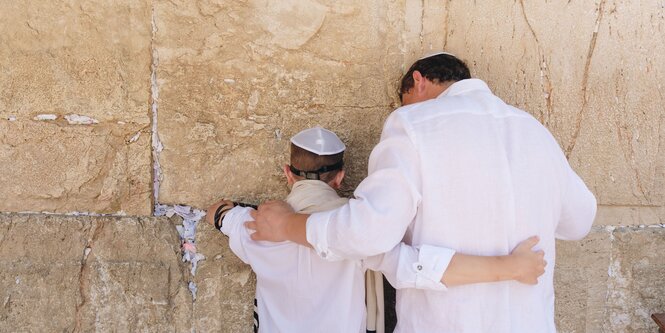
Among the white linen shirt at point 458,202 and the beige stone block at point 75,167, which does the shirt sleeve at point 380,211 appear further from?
the beige stone block at point 75,167

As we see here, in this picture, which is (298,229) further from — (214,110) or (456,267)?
(214,110)

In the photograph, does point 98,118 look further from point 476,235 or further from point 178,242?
point 476,235

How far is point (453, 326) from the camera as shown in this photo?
6.62 ft

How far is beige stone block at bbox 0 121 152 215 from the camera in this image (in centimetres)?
267

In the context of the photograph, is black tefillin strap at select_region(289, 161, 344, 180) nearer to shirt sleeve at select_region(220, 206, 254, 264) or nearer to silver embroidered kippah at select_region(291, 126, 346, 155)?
silver embroidered kippah at select_region(291, 126, 346, 155)

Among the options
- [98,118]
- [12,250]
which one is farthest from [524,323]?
[12,250]

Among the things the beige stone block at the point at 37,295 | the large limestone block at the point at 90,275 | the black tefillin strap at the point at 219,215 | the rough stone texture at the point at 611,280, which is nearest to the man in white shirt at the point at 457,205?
the black tefillin strap at the point at 219,215

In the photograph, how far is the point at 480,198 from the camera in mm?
1986

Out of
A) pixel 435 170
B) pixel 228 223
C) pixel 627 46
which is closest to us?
pixel 435 170

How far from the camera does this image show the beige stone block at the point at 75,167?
267 cm

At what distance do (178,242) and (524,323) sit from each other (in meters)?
1.42

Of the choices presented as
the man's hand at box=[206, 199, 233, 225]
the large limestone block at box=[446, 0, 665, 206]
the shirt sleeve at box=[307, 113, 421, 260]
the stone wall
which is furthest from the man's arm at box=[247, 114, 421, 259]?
the large limestone block at box=[446, 0, 665, 206]

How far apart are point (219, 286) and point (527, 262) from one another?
1346 mm

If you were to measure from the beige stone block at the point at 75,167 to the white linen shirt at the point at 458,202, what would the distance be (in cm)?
100
